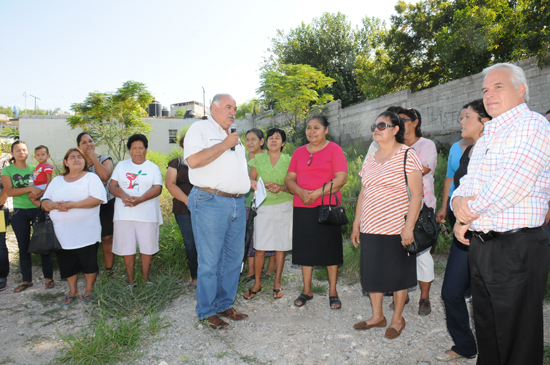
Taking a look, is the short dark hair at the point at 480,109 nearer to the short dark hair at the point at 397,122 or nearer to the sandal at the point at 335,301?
the short dark hair at the point at 397,122

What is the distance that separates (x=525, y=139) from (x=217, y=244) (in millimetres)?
2581

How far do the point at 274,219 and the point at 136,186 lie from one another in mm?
1689

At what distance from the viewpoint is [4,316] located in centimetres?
404

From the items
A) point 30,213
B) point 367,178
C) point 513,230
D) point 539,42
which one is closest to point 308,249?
point 367,178

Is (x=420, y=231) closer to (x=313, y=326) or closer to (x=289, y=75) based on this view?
(x=313, y=326)

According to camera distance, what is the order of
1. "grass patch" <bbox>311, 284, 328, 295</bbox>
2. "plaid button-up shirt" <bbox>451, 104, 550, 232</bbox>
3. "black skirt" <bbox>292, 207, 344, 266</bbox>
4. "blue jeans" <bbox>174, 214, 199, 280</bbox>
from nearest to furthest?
"plaid button-up shirt" <bbox>451, 104, 550, 232</bbox> → "black skirt" <bbox>292, 207, 344, 266</bbox> → "grass patch" <bbox>311, 284, 328, 295</bbox> → "blue jeans" <bbox>174, 214, 199, 280</bbox>

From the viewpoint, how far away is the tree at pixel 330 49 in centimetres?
2550

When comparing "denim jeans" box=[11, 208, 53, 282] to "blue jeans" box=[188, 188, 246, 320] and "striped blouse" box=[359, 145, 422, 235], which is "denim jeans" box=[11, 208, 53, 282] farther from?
"striped blouse" box=[359, 145, 422, 235]

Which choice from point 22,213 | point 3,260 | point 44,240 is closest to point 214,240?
point 44,240

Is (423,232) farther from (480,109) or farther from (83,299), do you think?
(83,299)

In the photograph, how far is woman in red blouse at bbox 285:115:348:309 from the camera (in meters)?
3.97

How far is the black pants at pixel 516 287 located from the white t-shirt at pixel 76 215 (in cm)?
391

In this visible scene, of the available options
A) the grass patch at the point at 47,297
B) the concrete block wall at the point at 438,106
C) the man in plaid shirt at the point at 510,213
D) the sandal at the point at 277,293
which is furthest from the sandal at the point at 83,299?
the concrete block wall at the point at 438,106

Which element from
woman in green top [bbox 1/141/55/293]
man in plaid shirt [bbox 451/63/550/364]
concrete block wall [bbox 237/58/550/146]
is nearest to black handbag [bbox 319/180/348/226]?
man in plaid shirt [bbox 451/63/550/364]
